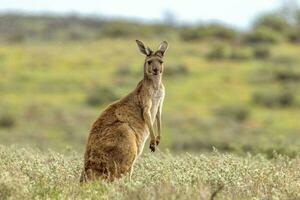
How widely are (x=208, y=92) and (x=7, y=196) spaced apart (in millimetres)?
28711

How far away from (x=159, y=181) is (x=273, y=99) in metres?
26.4

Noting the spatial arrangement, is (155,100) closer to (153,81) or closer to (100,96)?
(153,81)

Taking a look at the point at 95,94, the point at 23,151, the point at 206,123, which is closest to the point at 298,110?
the point at 206,123

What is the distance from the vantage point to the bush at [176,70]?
128 feet

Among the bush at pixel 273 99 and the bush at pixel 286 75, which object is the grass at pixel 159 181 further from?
the bush at pixel 286 75

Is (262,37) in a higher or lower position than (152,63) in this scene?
lower

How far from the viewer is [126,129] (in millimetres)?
8547

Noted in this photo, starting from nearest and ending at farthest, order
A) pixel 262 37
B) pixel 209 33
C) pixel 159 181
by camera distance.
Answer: pixel 159 181, pixel 262 37, pixel 209 33

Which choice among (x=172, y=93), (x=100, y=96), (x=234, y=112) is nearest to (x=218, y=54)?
(x=172, y=93)

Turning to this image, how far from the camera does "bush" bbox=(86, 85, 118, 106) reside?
110ft

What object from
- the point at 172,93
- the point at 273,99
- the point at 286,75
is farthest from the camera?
the point at 286,75

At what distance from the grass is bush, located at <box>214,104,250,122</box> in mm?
21533

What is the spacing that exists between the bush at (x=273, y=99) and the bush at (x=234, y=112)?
1.72 metres

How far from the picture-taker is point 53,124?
29.2 metres
